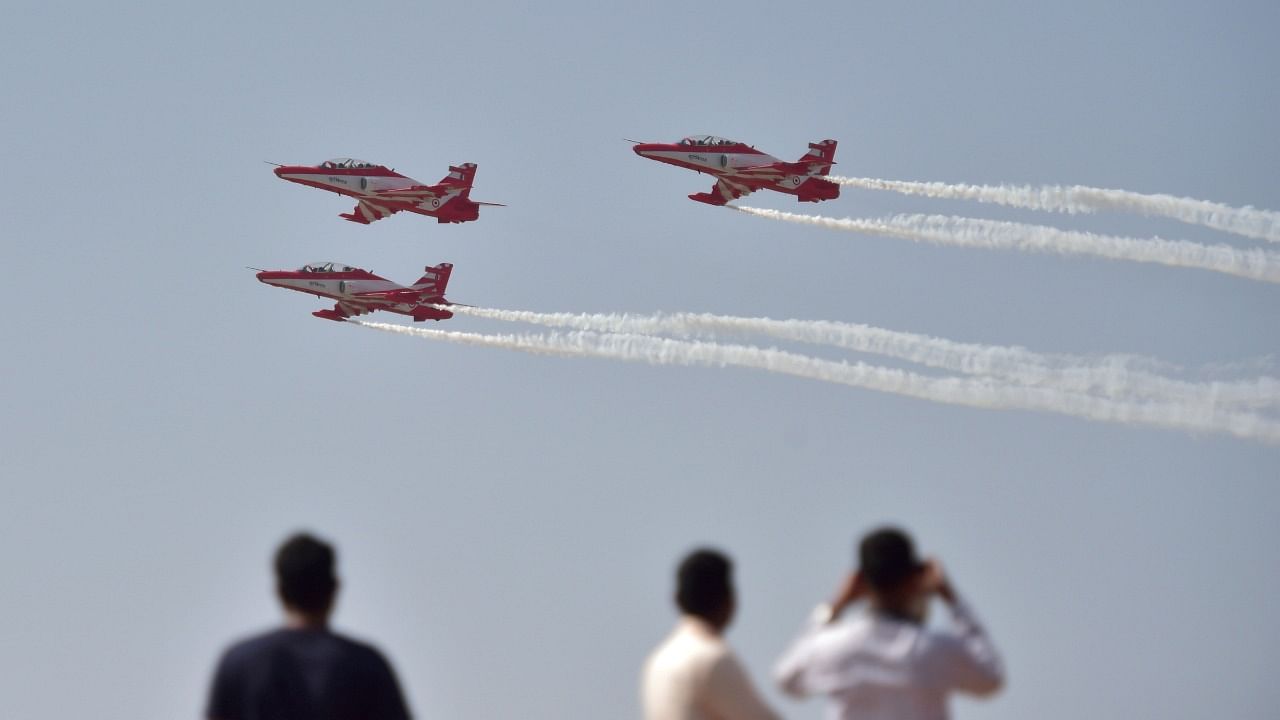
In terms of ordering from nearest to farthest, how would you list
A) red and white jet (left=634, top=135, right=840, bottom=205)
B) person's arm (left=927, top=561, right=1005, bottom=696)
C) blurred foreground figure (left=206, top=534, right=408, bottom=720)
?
person's arm (left=927, top=561, right=1005, bottom=696) → blurred foreground figure (left=206, top=534, right=408, bottom=720) → red and white jet (left=634, top=135, right=840, bottom=205)

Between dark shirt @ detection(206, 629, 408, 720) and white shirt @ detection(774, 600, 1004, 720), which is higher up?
white shirt @ detection(774, 600, 1004, 720)

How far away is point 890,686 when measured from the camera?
12.4 m

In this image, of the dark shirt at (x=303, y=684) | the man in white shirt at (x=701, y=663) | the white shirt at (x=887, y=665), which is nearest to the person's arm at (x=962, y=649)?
the white shirt at (x=887, y=665)

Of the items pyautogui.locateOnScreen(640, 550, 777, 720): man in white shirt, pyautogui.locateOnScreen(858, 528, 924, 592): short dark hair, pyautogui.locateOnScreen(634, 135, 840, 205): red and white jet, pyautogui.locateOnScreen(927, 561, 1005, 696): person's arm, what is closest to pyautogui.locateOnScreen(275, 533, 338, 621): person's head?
pyautogui.locateOnScreen(640, 550, 777, 720): man in white shirt

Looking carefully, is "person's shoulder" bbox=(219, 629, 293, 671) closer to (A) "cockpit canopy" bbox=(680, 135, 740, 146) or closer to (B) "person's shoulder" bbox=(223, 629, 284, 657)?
(B) "person's shoulder" bbox=(223, 629, 284, 657)

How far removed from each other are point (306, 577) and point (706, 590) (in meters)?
2.47

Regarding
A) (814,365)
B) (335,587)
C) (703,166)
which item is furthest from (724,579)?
(703,166)

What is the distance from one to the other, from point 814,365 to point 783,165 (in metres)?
10.8

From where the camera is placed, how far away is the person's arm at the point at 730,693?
12.5 metres

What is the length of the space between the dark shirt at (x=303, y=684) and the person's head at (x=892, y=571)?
2.87 metres

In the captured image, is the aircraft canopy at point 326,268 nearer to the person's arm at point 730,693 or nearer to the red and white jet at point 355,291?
the red and white jet at point 355,291

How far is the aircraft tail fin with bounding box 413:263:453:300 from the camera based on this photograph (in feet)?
276

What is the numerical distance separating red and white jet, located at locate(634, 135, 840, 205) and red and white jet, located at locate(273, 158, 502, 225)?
10.8 meters

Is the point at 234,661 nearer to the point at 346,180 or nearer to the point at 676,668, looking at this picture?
the point at 676,668
